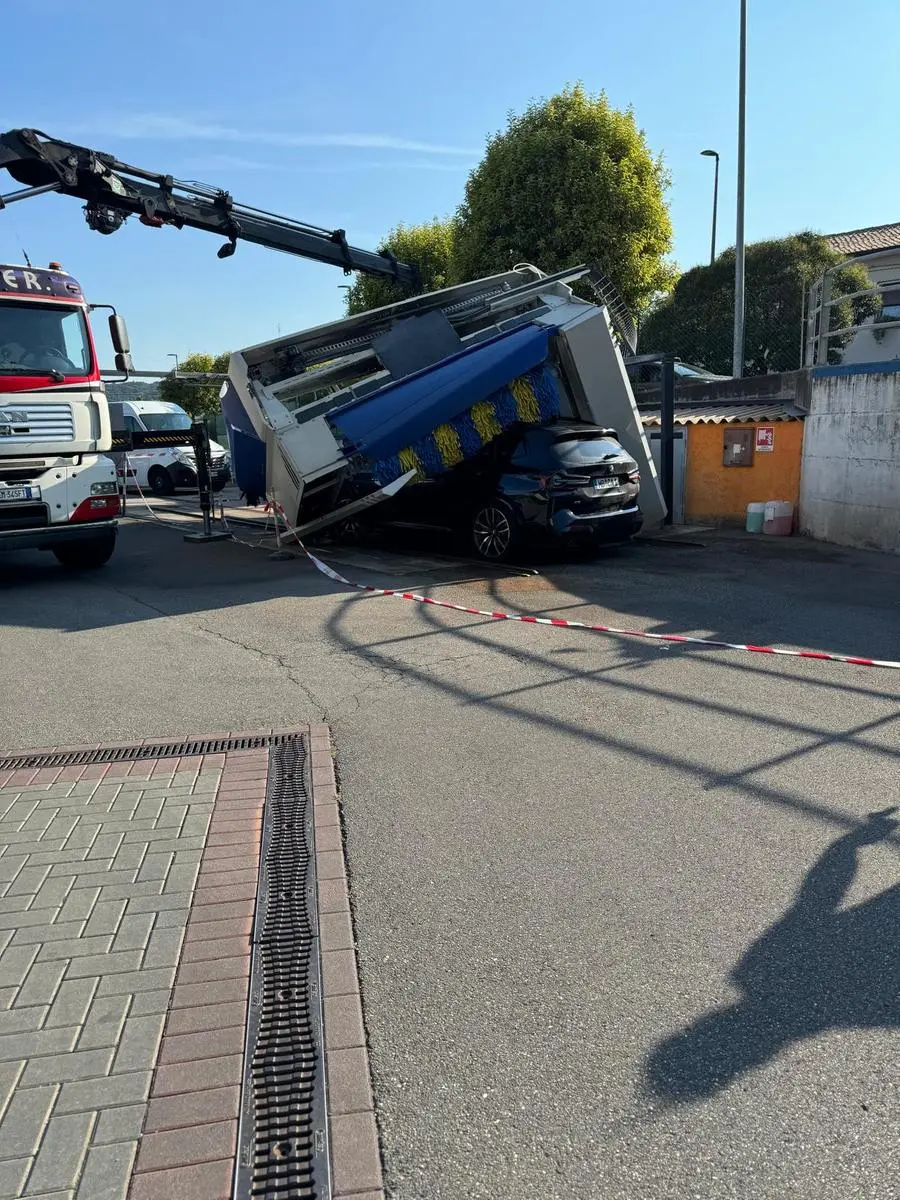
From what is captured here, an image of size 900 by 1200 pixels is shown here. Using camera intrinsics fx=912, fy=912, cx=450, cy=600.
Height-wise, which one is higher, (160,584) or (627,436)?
(627,436)

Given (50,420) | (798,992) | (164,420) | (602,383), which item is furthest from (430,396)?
(164,420)

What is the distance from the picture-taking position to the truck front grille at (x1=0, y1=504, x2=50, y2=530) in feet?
33.0

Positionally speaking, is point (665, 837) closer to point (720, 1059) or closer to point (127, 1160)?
point (720, 1059)

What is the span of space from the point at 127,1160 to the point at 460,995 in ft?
3.60

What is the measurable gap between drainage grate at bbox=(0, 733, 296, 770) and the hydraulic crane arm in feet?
32.2

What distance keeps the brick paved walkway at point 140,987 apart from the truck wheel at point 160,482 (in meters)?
22.2

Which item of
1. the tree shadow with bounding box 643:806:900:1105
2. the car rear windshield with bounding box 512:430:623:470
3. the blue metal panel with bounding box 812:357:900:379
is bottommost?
the tree shadow with bounding box 643:806:900:1105

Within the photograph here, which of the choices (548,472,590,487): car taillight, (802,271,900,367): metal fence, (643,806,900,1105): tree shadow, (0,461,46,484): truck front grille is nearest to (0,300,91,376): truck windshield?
(0,461,46,484): truck front grille

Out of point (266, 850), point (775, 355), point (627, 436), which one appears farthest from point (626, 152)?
point (266, 850)

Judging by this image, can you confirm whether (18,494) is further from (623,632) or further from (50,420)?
(623,632)

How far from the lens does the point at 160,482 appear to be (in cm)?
2588

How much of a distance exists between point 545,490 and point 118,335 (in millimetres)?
5621

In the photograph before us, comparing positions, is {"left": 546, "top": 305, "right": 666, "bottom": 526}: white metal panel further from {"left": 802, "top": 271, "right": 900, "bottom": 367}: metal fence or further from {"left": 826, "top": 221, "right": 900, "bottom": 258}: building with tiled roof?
{"left": 826, "top": 221, "right": 900, "bottom": 258}: building with tiled roof

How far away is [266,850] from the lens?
4000 millimetres
